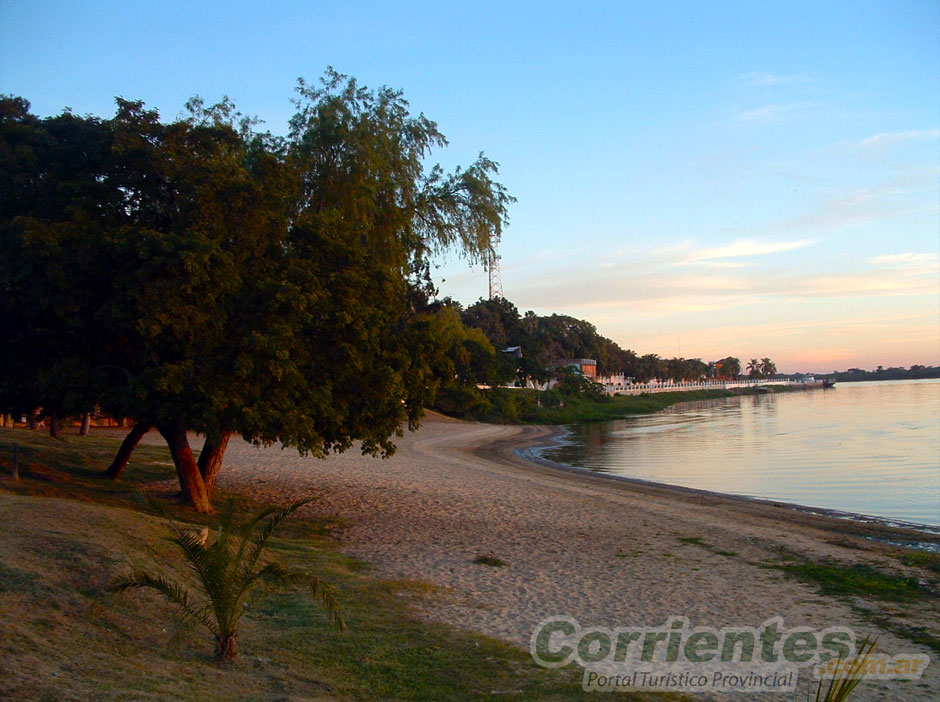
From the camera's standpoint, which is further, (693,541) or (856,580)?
(693,541)

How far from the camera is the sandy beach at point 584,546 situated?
9.56 meters

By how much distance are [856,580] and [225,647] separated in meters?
9.66

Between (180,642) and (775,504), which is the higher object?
(180,642)

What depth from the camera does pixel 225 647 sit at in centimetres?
664

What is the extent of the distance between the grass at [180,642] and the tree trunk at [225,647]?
0.09 metres

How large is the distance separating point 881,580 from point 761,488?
1440cm

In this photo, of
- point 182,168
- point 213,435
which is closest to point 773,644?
point 213,435

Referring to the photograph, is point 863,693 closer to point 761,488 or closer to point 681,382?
point 761,488

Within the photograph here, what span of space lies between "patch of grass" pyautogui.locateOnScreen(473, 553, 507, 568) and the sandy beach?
0.43ft

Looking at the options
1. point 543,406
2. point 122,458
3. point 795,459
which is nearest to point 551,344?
point 543,406

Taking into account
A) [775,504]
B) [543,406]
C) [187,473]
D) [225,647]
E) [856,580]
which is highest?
[187,473]

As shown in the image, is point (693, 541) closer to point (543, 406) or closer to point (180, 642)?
point (180, 642)

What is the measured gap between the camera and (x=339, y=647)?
7.48 metres

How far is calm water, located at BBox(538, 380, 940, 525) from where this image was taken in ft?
78.0
